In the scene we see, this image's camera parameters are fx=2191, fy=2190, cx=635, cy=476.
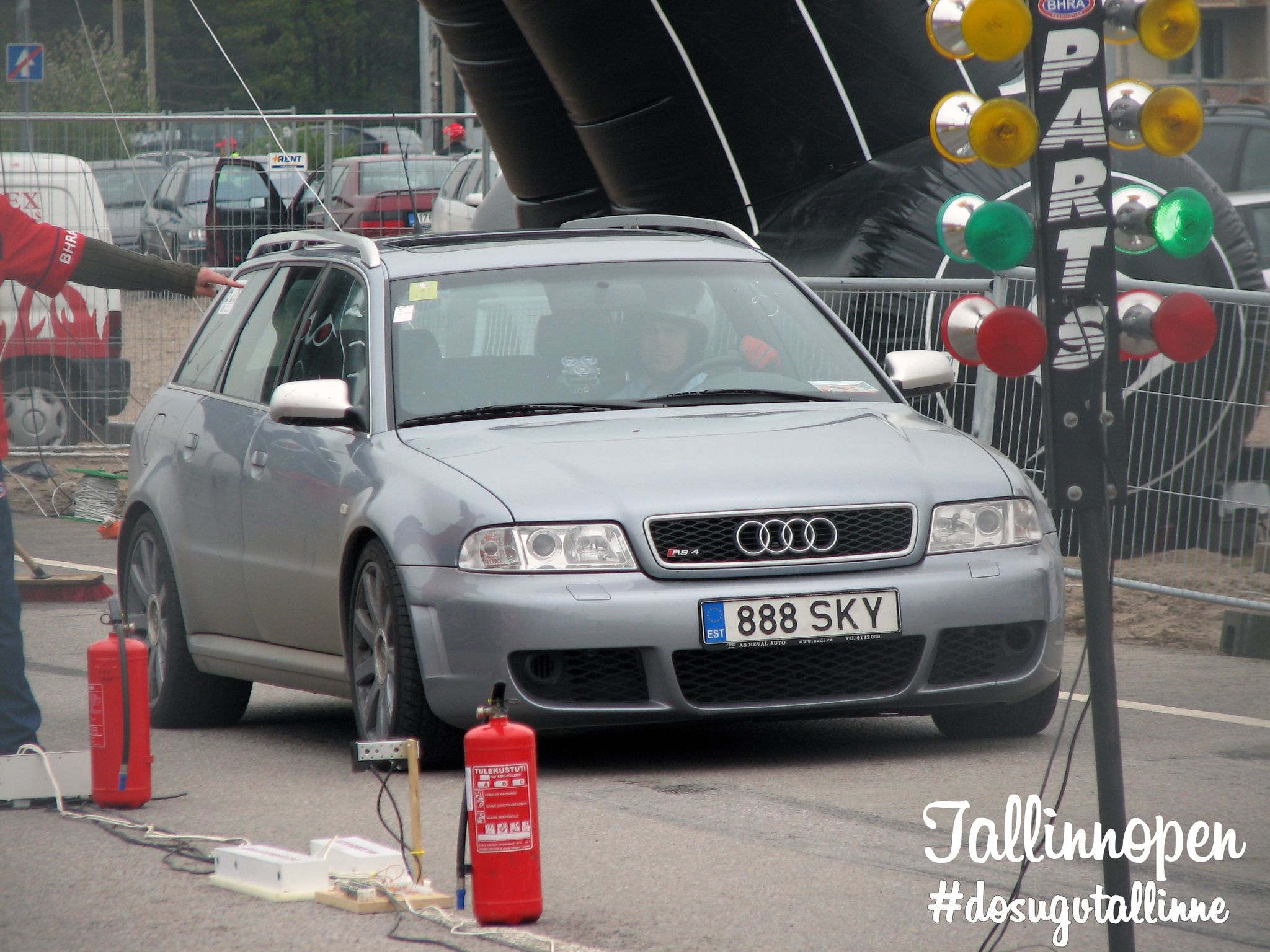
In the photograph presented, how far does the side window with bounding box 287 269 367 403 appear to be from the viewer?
751 cm

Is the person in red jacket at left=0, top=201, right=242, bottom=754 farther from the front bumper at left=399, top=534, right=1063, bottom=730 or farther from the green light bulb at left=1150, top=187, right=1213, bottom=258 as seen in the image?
the green light bulb at left=1150, top=187, right=1213, bottom=258

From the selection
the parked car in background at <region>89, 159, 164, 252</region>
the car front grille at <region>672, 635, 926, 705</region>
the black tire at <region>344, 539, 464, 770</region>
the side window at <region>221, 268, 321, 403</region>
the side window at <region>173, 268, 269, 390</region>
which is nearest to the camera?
the car front grille at <region>672, 635, 926, 705</region>

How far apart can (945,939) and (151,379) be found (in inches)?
513

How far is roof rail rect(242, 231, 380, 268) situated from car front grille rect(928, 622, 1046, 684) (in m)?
2.50

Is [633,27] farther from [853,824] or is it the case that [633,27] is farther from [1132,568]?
[853,824]

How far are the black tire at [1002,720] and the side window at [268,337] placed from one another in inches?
109

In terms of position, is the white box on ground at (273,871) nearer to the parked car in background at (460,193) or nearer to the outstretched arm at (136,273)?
the outstretched arm at (136,273)

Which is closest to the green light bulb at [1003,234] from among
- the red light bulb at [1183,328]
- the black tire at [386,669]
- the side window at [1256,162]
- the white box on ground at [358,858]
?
the red light bulb at [1183,328]

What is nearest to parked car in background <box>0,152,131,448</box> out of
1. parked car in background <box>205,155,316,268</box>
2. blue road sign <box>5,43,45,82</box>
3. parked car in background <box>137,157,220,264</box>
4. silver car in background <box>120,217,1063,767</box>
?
parked car in background <box>137,157,220,264</box>

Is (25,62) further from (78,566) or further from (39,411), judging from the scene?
(78,566)

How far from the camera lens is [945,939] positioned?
14.9ft

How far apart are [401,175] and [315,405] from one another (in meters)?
17.9

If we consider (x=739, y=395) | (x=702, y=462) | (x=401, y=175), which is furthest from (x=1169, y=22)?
(x=401, y=175)

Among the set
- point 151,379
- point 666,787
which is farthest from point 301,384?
Answer: point 151,379
